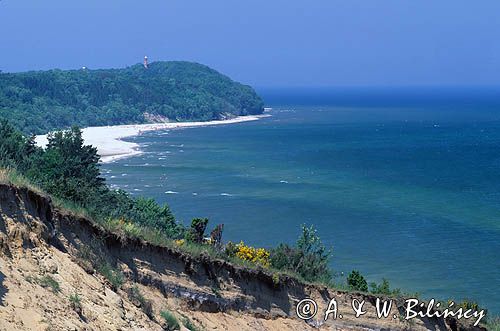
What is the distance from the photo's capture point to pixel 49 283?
555 inches

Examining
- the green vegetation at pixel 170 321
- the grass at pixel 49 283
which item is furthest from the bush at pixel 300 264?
the grass at pixel 49 283

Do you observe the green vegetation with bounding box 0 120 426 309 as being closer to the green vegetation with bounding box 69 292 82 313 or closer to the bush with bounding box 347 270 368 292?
the bush with bounding box 347 270 368 292

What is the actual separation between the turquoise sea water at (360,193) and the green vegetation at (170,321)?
2910cm

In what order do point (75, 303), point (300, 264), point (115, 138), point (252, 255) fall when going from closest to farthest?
1. point (75, 303)
2. point (300, 264)
3. point (252, 255)
4. point (115, 138)

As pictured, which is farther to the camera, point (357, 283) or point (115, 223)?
point (357, 283)

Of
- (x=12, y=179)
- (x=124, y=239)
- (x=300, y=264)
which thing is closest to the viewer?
(x=12, y=179)

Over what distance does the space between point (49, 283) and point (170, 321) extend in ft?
12.7

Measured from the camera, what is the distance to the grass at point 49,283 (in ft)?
45.9

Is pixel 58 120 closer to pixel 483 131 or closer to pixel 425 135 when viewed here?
pixel 425 135

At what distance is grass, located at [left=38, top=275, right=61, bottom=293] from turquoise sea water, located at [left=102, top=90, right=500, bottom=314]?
32.9m

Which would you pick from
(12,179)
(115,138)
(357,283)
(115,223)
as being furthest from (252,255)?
(115,138)

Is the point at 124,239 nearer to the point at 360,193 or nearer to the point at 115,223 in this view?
the point at 115,223

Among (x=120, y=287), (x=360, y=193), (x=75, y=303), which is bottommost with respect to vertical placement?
(x=360, y=193)

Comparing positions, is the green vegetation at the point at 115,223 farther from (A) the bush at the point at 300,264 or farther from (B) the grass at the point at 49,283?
(B) the grass at the point at 49,283
